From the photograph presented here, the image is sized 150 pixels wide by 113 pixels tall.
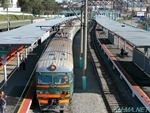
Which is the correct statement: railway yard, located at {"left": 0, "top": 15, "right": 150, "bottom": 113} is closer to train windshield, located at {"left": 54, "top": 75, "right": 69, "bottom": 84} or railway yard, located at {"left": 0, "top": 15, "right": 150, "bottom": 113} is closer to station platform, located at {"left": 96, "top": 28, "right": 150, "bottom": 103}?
station platform, located at {"left": 96, "top": 28, "right": 150, "bottom": 103}

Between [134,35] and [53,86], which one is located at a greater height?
[134,35]

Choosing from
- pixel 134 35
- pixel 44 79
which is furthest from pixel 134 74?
pixel 44 79

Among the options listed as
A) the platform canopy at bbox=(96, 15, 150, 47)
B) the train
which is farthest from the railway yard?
the platform canopy at bbox=(96, 15, 150, 47)

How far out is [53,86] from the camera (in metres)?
13.3

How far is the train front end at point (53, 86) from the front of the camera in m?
13.3

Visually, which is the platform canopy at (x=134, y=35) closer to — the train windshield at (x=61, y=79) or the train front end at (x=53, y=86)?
the train windshield at (x=61, y=79)

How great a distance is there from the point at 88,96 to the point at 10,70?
7984mm

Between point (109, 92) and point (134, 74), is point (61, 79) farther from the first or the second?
point (134, 74)

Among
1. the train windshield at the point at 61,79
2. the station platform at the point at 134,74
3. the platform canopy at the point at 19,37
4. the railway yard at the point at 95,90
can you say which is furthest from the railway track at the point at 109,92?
the platform canopy at the point at 19,37

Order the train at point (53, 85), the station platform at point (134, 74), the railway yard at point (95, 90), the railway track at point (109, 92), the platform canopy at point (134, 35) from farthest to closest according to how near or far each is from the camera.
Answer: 1. the platform canopy at point (134, 35)
2. the station platform at point (134, 74)
3. the railway track at point (109, 92)
4. the railway yard at point (95, 90)
5. the train at point (53, 85)

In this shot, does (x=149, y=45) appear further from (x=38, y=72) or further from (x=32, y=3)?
(x=32, y=3)

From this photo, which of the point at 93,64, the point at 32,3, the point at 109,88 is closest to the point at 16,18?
the point at 32,3

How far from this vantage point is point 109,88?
704 inches

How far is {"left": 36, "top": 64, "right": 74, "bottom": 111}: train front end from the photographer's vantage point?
43.6 ft
